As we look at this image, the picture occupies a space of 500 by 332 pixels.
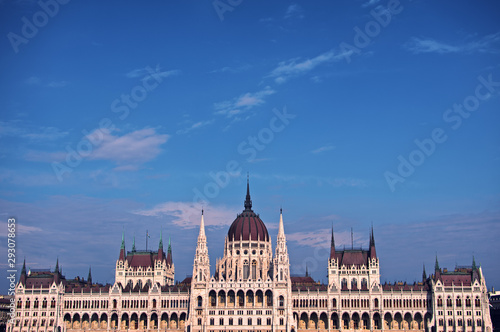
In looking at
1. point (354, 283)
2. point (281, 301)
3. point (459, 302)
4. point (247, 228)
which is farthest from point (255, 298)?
point (459, 302)

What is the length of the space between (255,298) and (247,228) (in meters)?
19.7

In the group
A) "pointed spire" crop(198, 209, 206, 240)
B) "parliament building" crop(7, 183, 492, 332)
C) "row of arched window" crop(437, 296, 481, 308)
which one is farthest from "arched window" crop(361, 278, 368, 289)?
"pointed spire" crop(198, 209, 206, 240)

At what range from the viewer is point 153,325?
15650cm

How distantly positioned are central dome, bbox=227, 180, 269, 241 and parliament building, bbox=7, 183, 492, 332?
0.84 ft

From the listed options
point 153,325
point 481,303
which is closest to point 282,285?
point 153,325

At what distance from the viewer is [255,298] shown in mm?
149875

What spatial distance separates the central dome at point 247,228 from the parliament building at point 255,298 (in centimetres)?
26

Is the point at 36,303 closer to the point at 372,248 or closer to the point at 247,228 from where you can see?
the point at 247,228

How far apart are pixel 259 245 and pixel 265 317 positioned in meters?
19.5

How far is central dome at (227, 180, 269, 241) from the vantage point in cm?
16138

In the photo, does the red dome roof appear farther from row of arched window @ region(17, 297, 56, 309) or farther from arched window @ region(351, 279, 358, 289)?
row of arched window @ region(17, 297, 56, 309)

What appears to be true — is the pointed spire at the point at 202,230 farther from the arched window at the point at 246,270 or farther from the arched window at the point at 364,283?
Answer: the arched window at the point at 364,283

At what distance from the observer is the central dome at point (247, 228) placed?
161m

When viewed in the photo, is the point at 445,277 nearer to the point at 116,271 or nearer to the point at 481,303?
the point at 481,303
